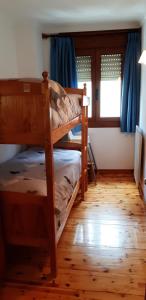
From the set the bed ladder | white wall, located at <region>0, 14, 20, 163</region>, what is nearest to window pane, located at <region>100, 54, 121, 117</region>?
the bed ladder

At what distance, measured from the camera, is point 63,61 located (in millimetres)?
3664

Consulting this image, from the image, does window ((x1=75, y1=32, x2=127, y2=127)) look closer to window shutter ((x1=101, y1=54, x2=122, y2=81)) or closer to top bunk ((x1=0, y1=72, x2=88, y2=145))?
window shutter ((x1=101, y1=54, x2=122, y2=81))

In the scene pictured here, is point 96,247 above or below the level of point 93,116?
below

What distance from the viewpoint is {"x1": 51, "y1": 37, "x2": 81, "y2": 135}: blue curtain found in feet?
11.9

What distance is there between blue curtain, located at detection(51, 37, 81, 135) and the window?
0.16 meters

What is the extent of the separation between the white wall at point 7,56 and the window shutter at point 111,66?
142 cm

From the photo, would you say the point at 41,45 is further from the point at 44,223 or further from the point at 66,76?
the point at 44,223

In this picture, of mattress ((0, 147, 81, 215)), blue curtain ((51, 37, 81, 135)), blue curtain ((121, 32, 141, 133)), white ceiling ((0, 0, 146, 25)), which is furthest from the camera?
blue curtain ((51, 37, 81, 135))

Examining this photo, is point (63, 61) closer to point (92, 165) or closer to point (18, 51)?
point (18, 51)

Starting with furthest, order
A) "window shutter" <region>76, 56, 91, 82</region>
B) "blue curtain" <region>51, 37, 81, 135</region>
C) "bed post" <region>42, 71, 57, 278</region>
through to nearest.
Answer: "window shutter" <region>76, 56, 91, 82</region>
"blue curtain" <region>51, 37, 81, 135</region>
"bed post" <region>42, 71, 57, 278</region>

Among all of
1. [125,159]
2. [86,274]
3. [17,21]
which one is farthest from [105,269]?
[17,21]

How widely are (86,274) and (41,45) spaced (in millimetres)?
3347

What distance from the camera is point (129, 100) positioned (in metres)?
3.64

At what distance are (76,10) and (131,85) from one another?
136cm
